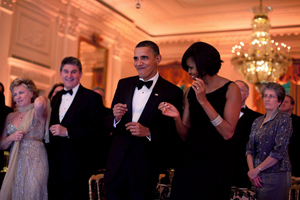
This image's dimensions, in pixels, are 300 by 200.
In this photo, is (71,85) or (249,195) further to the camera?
(71,85)

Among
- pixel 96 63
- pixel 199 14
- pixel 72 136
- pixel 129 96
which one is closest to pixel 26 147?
pixel 72 136

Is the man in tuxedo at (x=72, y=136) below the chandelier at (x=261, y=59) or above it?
below

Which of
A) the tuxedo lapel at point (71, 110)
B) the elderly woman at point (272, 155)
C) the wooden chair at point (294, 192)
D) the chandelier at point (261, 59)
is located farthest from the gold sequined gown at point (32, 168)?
the chandelier at point (261, 59)

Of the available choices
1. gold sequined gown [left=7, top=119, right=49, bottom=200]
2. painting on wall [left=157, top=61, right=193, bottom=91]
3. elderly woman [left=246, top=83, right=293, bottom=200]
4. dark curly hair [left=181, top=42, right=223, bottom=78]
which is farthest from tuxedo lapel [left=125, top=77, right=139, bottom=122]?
painting on wall [left=157, top=61, right=193, bottom=91]

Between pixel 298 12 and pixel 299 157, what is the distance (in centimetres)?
581

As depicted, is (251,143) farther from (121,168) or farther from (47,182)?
(47,182)

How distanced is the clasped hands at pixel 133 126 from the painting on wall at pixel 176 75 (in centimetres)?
928

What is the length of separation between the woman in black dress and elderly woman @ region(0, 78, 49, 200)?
4.71 feet

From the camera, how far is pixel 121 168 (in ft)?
8.14

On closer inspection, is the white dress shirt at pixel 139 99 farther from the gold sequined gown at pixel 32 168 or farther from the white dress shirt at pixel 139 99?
the gold sequined gown at pixel 32 168

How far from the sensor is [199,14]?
386 inches

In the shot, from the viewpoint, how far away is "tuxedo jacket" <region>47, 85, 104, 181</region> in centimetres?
298

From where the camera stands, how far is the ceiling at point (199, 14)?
355 inches

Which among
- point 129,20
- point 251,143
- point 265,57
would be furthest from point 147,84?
point 129,20
